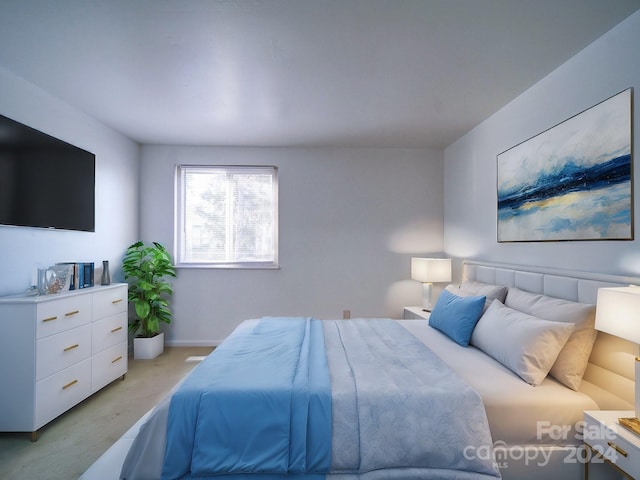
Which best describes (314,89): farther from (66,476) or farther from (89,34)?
(66,476)

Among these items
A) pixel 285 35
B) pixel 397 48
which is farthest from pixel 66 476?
pixel 397 48

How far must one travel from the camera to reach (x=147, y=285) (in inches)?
137

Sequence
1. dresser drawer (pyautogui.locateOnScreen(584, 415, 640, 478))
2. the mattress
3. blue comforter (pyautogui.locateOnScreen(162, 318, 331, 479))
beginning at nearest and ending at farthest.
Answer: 1. dresser drawer (pyautogui.locateOnScreen(584, 415, 640, 478))
2. blue comforter (pyautogui.locateOnScreen(162, 318, 331, 479))
3. the mattress

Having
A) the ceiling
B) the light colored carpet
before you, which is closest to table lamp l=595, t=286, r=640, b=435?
the ceiling

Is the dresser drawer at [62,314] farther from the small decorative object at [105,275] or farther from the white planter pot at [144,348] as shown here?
the white planter pot at [144,348]

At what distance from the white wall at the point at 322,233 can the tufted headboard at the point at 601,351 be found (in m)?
1.94

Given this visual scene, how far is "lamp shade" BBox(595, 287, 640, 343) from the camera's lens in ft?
4.35

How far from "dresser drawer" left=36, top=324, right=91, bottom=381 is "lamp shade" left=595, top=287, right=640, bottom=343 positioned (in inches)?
137

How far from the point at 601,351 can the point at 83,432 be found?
137 inches

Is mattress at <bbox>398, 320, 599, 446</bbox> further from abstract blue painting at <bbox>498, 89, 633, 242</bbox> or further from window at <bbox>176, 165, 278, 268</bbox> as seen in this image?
window at <bbox>176, 165, 278, 268</bbox>

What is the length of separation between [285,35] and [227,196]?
98.4 inches

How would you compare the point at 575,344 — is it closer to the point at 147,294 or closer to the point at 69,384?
the point at 69,384

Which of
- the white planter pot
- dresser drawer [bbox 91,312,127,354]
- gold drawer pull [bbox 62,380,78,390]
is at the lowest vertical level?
the white planter pot

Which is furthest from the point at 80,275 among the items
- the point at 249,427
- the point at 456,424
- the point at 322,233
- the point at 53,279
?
the point at 456,424
